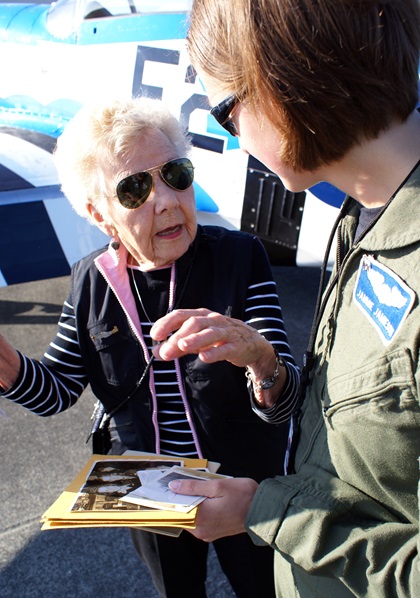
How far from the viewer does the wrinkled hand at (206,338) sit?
1.17 m

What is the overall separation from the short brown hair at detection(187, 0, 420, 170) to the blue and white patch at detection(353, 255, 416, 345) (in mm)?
200

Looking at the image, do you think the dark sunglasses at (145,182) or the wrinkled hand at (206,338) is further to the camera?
the dark sunglasses at (145,182)

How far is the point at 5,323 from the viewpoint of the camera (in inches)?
169

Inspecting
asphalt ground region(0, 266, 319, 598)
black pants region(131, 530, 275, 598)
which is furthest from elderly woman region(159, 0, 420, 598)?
asphalt ground region(0, 266, 319, 598)

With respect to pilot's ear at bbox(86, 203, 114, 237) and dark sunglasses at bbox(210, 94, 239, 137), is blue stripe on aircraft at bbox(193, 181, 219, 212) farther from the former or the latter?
dark sunglasses at bbox(210, 94, 239, 137)

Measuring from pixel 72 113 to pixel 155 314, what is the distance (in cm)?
226

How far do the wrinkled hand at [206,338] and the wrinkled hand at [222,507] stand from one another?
26 centimetres

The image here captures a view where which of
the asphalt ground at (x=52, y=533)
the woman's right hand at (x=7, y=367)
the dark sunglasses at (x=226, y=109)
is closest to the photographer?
the dark sunglasses at (x=226, y=109)

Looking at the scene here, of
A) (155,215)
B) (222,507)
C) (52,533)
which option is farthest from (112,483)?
(52,533)

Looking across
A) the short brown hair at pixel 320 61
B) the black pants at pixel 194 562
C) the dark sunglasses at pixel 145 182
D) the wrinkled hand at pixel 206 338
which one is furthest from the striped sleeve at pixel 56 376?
the short brown hair at pixel 320 61

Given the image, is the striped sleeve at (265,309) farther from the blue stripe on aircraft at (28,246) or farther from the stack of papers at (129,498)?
the blue stripe on aircraft at (28,246)

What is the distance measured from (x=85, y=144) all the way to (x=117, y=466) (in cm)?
86

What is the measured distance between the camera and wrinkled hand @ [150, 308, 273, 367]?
1165mm

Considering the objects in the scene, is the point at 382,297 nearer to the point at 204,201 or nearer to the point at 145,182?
the point at 145,182
